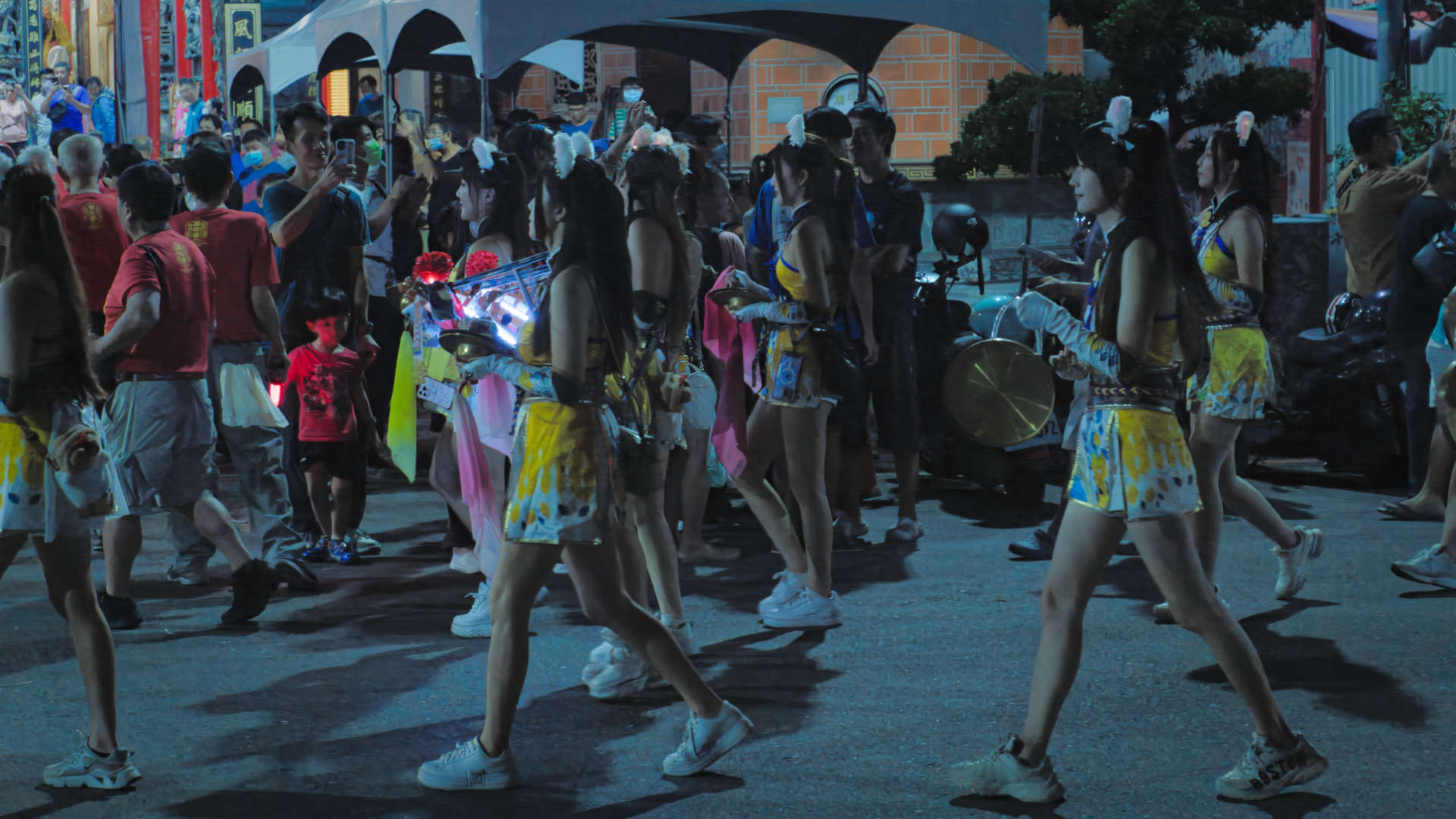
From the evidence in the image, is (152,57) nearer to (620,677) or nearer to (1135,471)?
(620,677)

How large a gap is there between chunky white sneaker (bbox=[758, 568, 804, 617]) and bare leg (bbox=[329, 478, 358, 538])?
86.6 inches

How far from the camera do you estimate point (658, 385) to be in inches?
189

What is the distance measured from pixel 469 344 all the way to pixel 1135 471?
1665 mm

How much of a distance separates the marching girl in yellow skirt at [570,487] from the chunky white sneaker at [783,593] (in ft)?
5.77

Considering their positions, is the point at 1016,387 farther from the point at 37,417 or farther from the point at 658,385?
the point at 37,417

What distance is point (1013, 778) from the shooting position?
4020mm

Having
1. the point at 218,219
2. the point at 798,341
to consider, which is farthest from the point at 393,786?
the point at 218,219

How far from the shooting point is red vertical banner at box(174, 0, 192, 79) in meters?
19.9

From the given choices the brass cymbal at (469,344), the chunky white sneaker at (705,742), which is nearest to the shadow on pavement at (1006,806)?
the chunky white sneaker at (705,742)

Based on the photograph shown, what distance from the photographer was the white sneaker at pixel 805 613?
5.94m

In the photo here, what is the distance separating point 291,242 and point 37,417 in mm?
3305

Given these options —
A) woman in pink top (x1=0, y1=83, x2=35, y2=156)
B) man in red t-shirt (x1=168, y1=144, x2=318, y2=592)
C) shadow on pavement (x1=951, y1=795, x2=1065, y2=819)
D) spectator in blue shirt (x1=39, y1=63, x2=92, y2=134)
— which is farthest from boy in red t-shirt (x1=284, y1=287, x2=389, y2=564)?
woman in pink top (x1=0, y1=83, x2=35, y2=156)

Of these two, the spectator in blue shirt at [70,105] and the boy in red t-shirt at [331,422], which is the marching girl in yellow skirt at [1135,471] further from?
the spectator in blue shirt at [70,105]

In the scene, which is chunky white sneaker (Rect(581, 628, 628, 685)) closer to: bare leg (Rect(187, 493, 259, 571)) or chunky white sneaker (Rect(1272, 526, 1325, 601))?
bare leg (Rect(187, 493, 259, 571))
